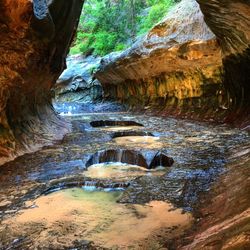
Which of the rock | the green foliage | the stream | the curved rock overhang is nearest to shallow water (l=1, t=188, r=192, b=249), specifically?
the stream

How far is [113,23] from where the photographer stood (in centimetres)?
3045

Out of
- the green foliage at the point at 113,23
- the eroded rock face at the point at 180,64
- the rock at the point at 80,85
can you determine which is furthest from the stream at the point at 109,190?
the rock at the point at 80,85

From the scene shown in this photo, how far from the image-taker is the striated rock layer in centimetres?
752

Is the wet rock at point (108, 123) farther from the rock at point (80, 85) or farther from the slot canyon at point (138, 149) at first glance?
the rock at point (80, 85)

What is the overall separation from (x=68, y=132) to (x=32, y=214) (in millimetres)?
7622

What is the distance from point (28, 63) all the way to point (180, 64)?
817cm

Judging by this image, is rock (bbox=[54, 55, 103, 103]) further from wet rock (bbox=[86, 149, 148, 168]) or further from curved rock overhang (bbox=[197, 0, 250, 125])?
wet rock (bbox=[86, 149, 148, 168])

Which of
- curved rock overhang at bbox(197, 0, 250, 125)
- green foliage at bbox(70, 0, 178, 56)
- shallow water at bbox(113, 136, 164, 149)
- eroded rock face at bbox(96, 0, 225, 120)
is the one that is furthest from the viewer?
green foliage at bbox(70, 0, 178, 56)

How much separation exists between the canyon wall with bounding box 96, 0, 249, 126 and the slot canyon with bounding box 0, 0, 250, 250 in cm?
6

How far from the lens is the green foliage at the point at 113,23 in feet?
92.0

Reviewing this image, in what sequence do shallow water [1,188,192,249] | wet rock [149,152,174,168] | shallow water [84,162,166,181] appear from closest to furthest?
1. shallow water [1,188,192,249]
2. shallow water [84,162,166,181]
3. wet rock [149,152,174,168]

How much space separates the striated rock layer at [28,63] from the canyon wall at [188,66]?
4.13 metres

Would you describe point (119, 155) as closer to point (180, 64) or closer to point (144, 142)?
point (144, 142)

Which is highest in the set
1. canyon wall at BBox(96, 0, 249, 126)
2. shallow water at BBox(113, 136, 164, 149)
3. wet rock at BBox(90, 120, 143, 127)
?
canyon wall at BBox(96, 0, 249, 126)
